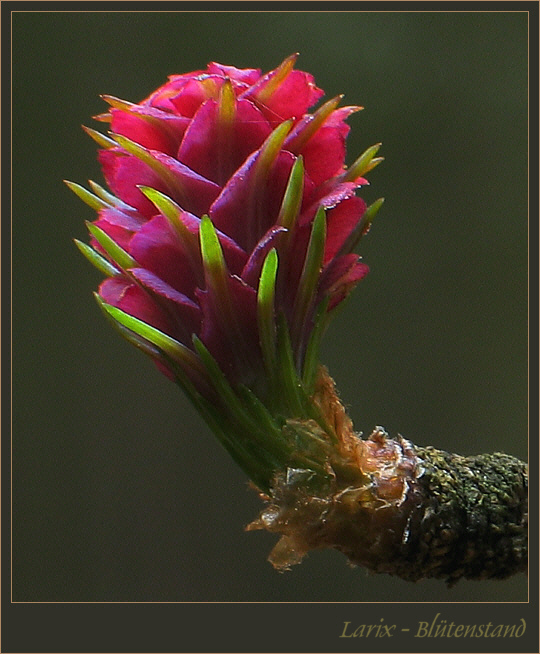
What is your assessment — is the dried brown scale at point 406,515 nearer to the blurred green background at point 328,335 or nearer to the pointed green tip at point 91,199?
the pointed green tip at point 91,199

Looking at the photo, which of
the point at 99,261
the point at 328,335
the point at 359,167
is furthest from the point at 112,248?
the point at 328,335

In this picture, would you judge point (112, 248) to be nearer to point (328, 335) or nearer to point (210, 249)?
point (210, 249)

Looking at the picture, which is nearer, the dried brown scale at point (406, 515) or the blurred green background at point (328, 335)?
the dried brown scale at point (406, 515)

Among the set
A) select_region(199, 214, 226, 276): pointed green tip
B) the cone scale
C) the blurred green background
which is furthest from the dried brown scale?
the blurred green background

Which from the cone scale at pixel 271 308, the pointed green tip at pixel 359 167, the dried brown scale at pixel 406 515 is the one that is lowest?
the dried brown scale at pixel 406 515

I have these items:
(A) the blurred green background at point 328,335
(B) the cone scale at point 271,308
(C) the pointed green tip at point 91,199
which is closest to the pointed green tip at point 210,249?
(B) the cone scale at point 271,308

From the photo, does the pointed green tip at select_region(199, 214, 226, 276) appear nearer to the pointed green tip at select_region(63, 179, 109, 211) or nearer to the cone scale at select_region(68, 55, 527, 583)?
the cone scale at select_region(68, 55, 527, 583)
